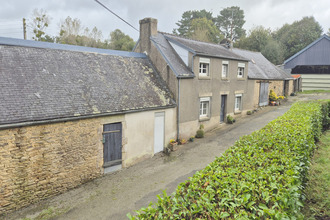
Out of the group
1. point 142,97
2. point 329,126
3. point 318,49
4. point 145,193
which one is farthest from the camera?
point 318,49

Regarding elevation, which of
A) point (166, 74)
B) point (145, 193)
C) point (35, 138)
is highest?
point (166, 74)

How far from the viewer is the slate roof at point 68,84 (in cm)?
814

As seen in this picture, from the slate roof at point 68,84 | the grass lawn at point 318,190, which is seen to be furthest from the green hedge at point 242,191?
the slate roof at point 68,84

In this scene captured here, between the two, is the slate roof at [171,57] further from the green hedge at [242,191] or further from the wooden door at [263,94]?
the wooden door at [263,94]

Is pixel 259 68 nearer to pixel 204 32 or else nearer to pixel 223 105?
pixel 223 105

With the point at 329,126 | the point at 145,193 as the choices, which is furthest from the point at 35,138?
the point at 329,126

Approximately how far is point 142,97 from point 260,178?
29.3 ft

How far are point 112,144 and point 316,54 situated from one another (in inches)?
1313

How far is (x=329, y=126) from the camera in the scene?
12.9 m

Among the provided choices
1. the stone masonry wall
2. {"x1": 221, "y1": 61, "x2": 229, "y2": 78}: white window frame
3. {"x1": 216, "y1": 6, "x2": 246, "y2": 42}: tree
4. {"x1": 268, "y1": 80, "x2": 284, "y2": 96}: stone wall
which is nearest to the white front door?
the stone masonry wall

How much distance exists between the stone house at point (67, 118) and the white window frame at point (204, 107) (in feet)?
10.5

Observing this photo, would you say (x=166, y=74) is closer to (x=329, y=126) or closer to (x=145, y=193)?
(x=145, y=193)

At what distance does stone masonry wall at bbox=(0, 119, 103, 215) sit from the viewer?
735cm

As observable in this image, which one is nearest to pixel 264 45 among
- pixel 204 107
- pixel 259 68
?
pixel 259 68
